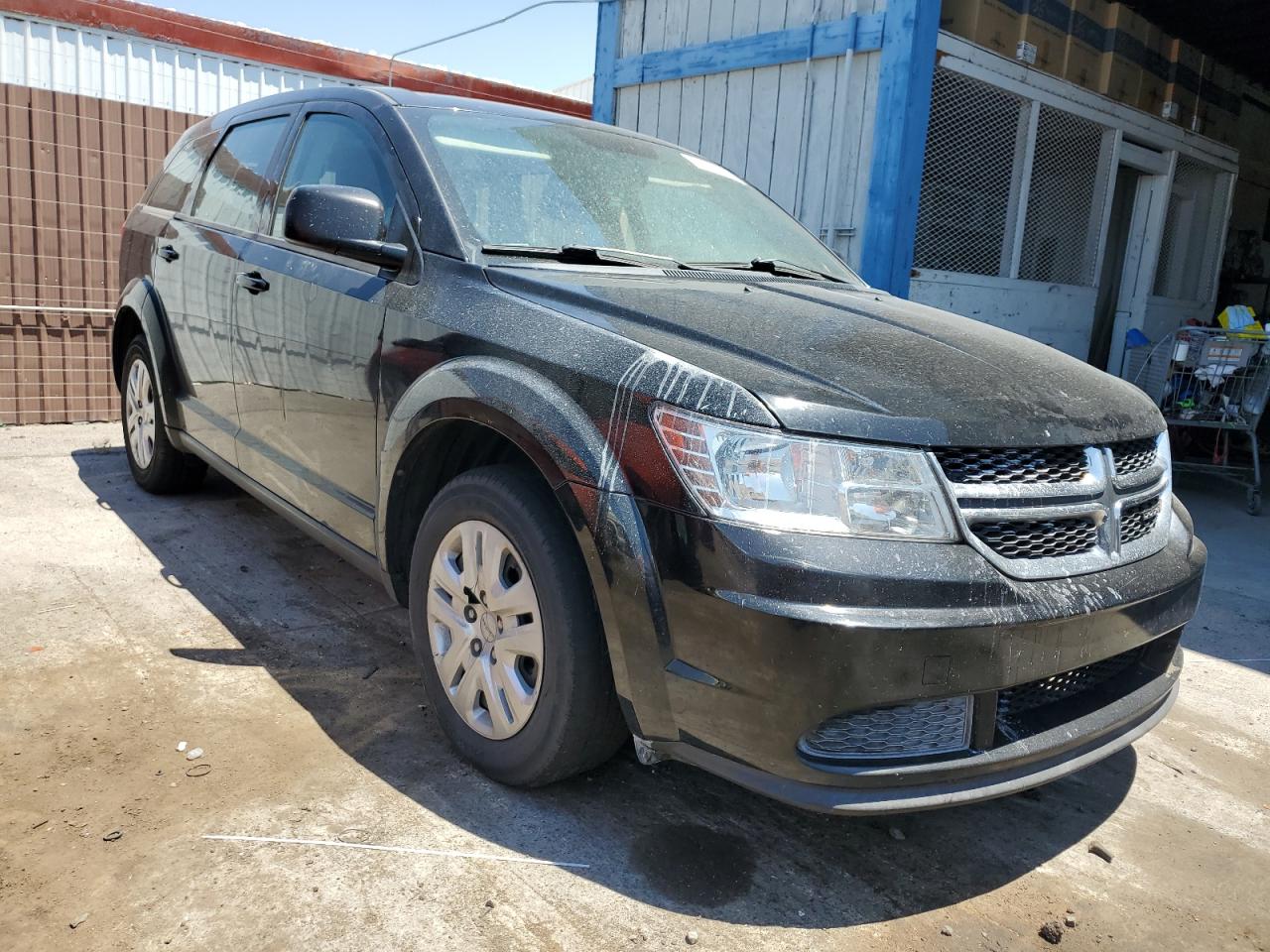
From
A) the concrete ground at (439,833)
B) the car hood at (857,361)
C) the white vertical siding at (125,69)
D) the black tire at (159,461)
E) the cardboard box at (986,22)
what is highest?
the cardboard box at (986,22)

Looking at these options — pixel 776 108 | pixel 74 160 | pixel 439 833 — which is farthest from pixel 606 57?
pixel 439 833

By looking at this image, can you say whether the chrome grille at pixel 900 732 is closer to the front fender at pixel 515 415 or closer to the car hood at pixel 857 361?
the car hood at pixel 857 361

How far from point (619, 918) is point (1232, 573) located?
441 centimetres

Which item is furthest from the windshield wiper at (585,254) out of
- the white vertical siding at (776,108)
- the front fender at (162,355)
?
the white vertical siding at (776,108)

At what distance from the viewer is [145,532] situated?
4523 millimetres

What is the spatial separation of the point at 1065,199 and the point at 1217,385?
1.93 metres

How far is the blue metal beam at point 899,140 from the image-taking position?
6.00 meters

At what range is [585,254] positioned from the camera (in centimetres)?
289

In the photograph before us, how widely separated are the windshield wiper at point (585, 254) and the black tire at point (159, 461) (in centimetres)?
249

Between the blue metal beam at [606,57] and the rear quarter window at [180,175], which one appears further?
the blue metal beam at [606,57]

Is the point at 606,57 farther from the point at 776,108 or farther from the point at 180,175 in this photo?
the point at 180,175

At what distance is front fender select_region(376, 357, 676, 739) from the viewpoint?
207 cm

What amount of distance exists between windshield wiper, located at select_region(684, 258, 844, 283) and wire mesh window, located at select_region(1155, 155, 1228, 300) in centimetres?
734

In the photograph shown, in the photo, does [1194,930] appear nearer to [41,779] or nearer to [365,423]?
[365,423]
